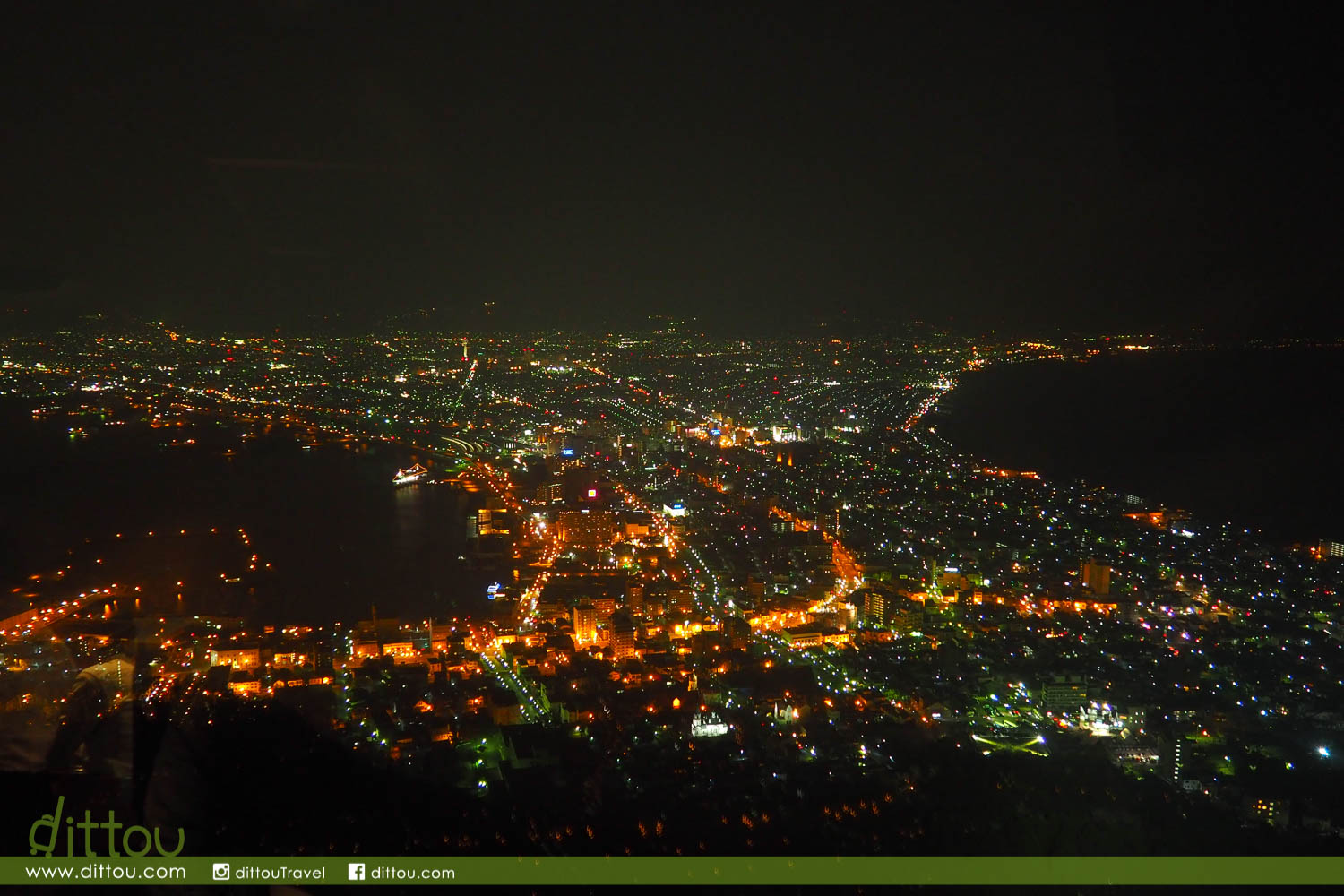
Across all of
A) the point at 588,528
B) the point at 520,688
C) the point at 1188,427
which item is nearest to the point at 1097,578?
the point at 588,528

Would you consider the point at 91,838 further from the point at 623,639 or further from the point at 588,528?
the point at 588,528

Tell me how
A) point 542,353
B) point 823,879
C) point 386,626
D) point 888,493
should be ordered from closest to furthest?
point 823,879 < point 386,626 < point 888,493 < point 542,353

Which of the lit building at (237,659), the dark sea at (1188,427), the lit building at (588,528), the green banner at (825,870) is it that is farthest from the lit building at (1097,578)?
the lit building at (237,659)

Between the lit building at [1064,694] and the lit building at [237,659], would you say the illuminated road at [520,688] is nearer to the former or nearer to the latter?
the lit building at [237,659]

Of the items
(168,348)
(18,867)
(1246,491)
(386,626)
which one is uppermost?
(168,348)

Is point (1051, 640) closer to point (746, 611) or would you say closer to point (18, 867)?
point (746, 611)

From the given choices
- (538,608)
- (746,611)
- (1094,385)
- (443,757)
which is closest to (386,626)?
(538,608)
